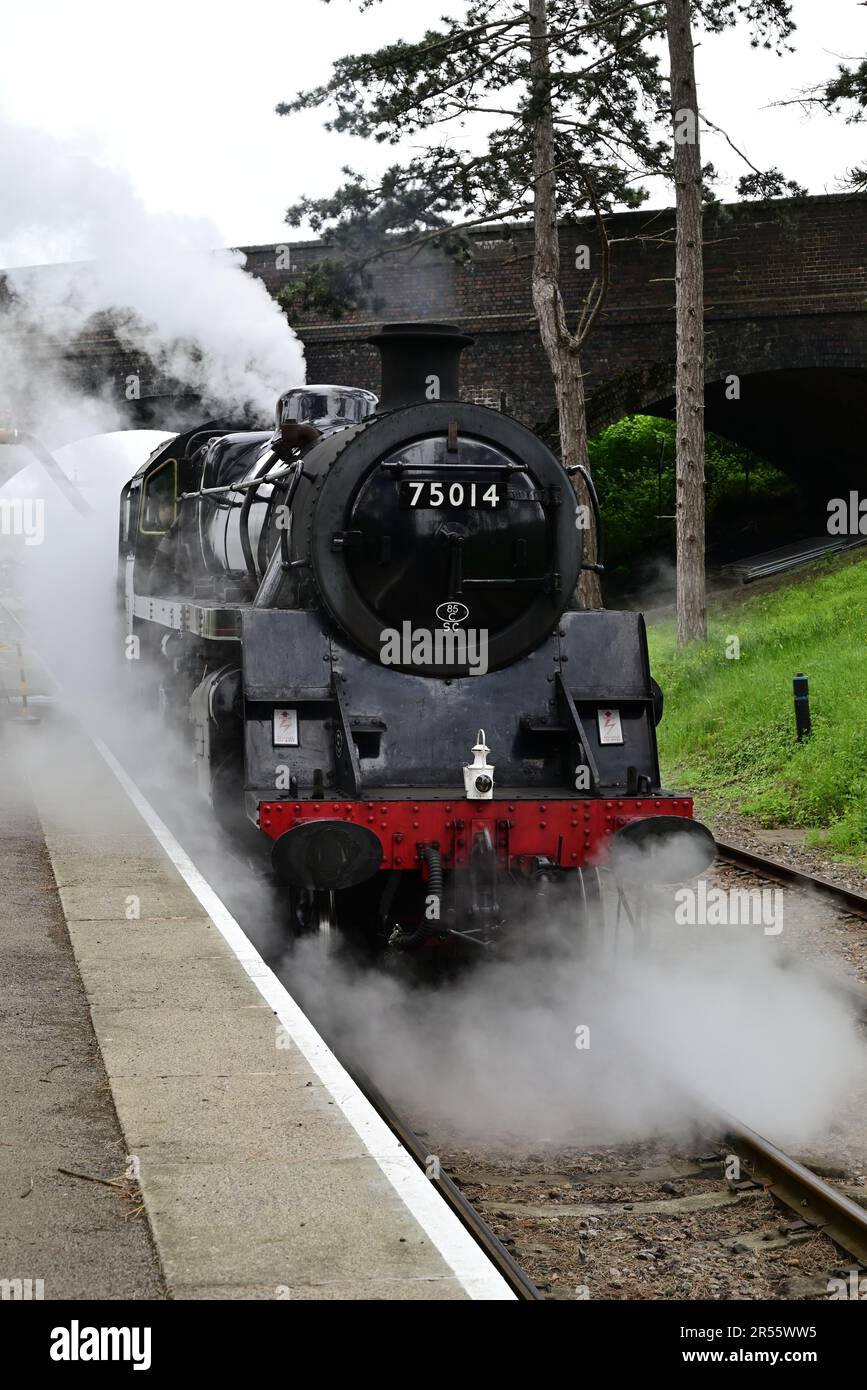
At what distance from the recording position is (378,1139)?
435 cm

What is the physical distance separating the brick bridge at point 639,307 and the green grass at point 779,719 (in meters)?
5.05

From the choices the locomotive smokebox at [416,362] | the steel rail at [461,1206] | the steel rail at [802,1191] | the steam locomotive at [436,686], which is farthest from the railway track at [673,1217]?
the locomotive smokebox at [416,362]

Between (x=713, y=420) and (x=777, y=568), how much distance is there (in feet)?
17.8

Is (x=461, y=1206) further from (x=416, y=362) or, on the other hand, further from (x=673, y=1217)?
(x=416, y=362)

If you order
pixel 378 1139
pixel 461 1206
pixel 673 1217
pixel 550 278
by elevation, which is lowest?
pixel 673 1217

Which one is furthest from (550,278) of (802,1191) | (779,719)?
(802,1191)

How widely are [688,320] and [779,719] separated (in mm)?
5749

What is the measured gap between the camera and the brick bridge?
837 inches

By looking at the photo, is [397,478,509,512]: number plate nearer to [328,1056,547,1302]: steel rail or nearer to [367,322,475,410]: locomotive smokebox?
[367,322,475,410]: locomotive smokebox

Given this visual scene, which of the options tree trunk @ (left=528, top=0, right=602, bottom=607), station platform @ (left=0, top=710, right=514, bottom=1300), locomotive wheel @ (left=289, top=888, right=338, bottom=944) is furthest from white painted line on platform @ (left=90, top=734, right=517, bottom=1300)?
tree trunk @ (left=528, top=0, right=602, bottom=607)

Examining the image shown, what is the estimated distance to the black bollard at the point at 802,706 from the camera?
1229 centimetres

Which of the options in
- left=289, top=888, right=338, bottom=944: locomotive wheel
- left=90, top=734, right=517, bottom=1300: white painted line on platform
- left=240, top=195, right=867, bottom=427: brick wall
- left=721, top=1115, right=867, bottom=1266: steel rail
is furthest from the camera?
left=240, top=195, right=867, bottom=427: brick wall

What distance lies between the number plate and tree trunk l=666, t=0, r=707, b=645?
9.91 m
